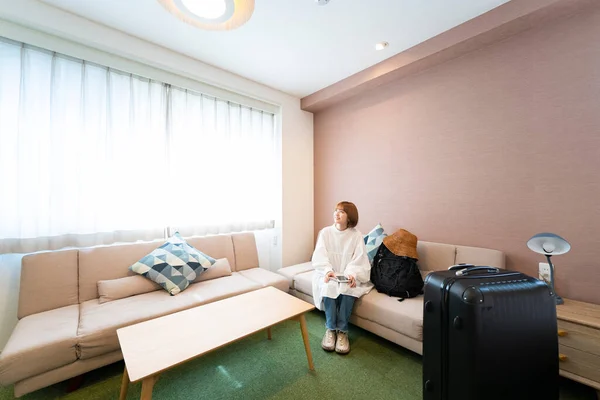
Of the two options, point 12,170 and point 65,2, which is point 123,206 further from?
point 65,2

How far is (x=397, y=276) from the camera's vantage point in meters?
2.23

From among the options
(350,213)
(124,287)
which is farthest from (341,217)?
(124,287)

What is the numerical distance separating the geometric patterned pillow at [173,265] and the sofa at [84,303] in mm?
80

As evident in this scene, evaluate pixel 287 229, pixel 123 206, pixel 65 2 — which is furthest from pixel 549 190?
pixel 65 2

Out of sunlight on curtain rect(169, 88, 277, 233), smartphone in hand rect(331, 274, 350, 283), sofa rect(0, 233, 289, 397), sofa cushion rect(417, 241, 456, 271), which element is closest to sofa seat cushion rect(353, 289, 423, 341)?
smartphone in hand rect(331, 274, 350, 283)

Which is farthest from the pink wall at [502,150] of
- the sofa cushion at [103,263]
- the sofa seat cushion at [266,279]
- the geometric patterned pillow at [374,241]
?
the sofa cushion at [103,263]

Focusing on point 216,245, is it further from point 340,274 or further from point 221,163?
point 340,274

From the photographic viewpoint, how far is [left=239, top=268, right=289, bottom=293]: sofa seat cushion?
2536 millimetres

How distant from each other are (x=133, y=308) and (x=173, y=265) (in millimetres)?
463

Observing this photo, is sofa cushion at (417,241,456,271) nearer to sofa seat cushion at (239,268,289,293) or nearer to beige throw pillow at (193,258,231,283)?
sofa seat cushion at (239,268,289,293)

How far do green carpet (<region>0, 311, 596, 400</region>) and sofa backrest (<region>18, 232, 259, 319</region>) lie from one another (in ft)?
1.83

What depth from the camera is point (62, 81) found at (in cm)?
209

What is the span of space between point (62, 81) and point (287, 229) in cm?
271

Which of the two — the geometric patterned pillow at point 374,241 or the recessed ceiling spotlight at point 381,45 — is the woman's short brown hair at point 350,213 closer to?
the geometric patterned pillow at point 374,241
